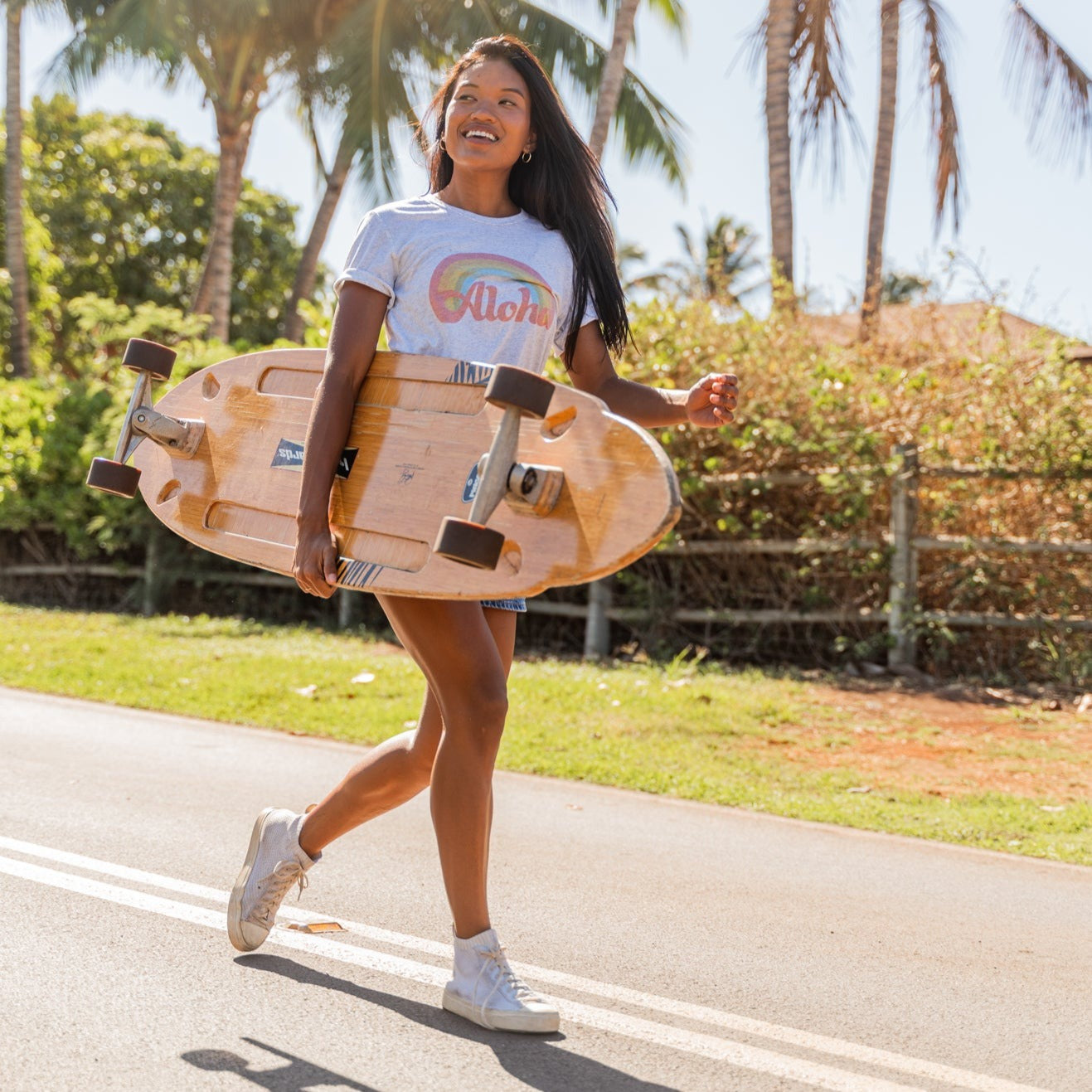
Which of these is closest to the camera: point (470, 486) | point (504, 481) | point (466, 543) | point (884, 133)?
point (466, 543)

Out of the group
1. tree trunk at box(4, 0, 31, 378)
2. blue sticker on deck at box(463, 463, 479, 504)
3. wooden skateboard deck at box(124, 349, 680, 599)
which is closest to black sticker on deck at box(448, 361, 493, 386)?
wooden skateboard deck at box(124, 349, 680, 599)

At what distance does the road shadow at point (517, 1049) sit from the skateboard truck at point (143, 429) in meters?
1.36

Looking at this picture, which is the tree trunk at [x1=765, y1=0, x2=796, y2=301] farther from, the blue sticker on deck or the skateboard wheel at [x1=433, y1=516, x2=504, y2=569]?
the skateboard wheel at [x1=433, y1=516, x2=504, y2=569]

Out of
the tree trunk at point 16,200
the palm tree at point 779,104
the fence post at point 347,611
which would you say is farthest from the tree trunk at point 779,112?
the tree trunk at point 16,200

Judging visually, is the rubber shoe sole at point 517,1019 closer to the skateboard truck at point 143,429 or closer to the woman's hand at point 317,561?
the woman's hand at point 317,561

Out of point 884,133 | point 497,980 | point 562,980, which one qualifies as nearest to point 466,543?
point 497,980

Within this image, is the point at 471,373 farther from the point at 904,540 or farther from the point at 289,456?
the point at 904,540

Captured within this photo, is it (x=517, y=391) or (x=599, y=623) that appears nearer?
(x=517, y=391)

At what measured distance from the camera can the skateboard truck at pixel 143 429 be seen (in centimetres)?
358

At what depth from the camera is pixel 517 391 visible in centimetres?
264

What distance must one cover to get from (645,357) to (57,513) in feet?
26.7

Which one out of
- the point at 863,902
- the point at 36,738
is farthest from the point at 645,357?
the point at 863,902

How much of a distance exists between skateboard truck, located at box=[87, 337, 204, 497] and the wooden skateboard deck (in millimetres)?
41

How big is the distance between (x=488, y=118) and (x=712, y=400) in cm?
90
